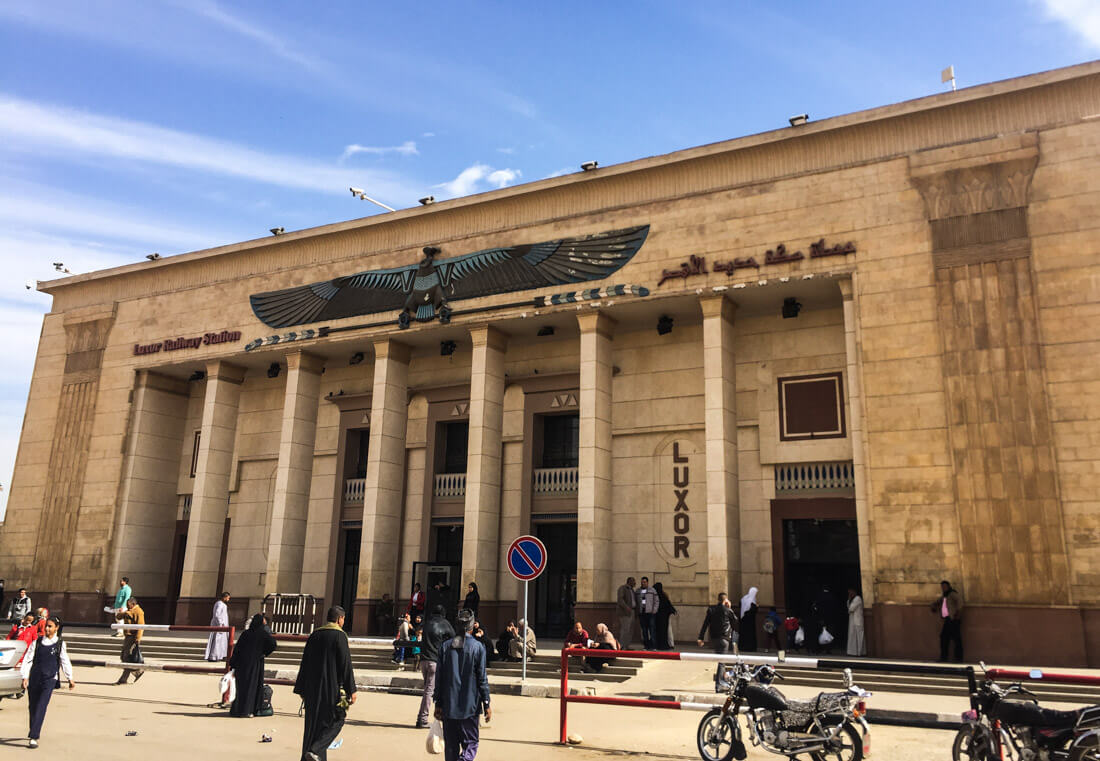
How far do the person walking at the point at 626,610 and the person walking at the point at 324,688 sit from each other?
1097 cm

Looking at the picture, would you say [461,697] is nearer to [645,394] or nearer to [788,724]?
[788,724]

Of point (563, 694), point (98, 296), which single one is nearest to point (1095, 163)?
point (563, 694)

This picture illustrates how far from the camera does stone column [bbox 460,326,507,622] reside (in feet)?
66.8

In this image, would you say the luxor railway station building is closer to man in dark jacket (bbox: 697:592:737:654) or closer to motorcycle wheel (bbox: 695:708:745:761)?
man in dark jacket (bbox: 697:592:737:654)

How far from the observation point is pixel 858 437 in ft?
56.3

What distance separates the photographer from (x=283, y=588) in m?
22.7

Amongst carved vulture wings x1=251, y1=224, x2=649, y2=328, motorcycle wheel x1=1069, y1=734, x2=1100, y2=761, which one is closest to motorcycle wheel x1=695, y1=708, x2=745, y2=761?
motorcycle wheel x1=1069, y1=734, x2=1100, y2=761

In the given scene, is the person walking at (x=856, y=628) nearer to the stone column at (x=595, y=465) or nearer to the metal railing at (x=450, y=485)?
the stone column at (x=595, y=465)

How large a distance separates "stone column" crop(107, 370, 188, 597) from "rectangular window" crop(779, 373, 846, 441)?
18997 millimetres

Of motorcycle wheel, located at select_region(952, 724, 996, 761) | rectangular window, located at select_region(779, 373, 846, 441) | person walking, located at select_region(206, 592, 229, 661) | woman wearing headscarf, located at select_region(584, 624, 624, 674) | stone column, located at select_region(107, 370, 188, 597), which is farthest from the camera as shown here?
stone column, located at select_region(107, 370, 188, 597)

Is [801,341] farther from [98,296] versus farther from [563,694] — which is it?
[98,296]

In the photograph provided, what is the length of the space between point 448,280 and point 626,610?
964 cm

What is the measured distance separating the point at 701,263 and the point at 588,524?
6.38 m

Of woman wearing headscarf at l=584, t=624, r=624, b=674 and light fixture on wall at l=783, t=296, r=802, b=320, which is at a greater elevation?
light fixture on wall at l=783, t=296, r=802, b=320
